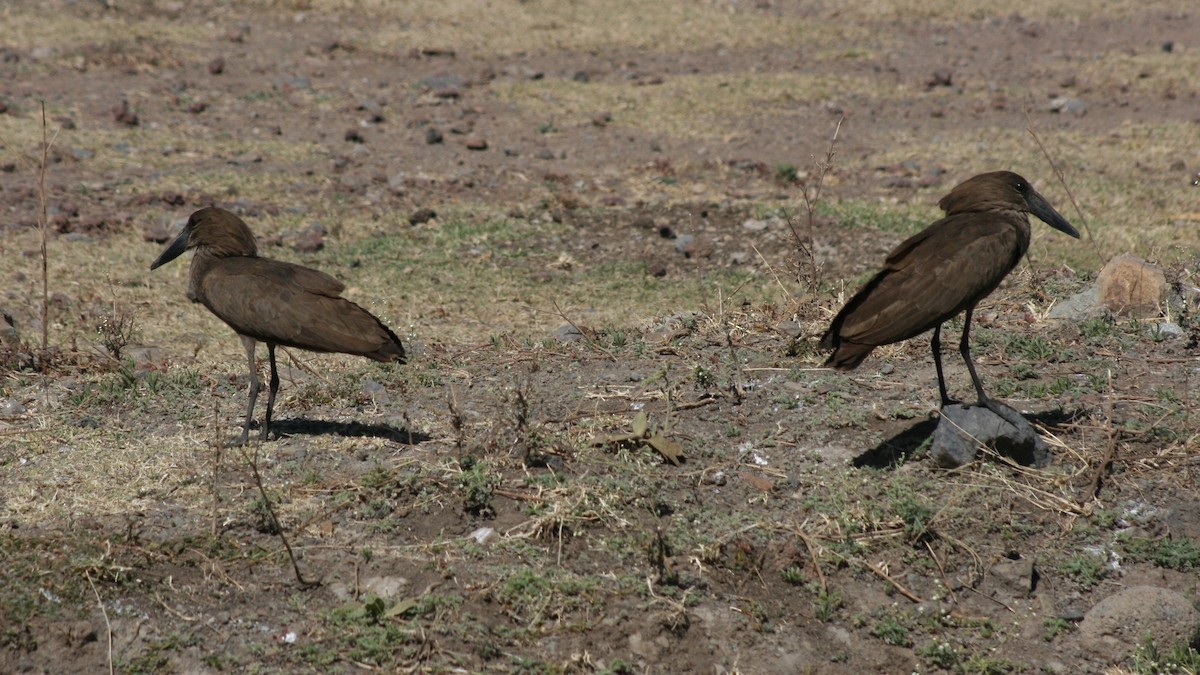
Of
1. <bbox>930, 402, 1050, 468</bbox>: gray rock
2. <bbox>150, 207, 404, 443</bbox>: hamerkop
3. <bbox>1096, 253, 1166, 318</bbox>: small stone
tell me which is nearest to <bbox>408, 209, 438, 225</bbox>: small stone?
<bbox>150, 207, 404, 443</bbox>: hamerkop

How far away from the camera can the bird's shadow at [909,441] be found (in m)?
6.16

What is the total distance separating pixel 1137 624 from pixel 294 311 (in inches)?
165

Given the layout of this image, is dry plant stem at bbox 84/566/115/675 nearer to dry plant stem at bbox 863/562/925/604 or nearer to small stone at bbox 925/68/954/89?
dry plant stem at bbox 863/562/925/604

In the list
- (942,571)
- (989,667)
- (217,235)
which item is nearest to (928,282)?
(942,571)

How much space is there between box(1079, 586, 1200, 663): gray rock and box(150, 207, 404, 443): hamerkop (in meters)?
3.46

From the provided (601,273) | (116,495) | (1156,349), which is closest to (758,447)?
(1156,349)

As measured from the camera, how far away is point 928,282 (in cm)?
594

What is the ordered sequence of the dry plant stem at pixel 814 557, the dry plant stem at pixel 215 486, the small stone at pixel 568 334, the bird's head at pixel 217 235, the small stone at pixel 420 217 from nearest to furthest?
the dry plant stem at pixel 814 557 < the dry plant stem at pixel 215 486 < the bird's head at pixel 217 235 < the small stone at pixel 568 334 < the small stone at pixel 420 217

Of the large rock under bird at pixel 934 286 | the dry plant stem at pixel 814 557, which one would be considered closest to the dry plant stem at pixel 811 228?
the large rock under bird at pixel 934 286

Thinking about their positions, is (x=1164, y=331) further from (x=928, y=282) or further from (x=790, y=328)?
(x=928, y=282)

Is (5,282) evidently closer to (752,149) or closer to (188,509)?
(188,509)

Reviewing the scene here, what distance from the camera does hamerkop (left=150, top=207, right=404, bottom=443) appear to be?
6.26 metres

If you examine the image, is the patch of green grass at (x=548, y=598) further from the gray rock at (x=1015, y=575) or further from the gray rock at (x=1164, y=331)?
the gray rock at (x=1164, y=331)

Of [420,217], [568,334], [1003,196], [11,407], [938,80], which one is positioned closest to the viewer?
[1003,196]
